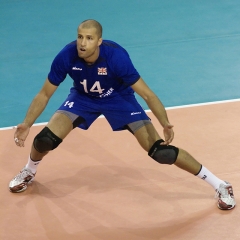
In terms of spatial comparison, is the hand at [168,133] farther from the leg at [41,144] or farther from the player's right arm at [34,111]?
the player's right arm at [34,111]

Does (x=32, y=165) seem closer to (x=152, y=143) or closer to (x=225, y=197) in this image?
(x=152, y=143)

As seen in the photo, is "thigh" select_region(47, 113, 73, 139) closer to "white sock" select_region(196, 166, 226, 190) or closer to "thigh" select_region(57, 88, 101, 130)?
"thigh" select_region(57, 88, 101, 130)

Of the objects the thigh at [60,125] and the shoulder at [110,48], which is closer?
the shoulder at [110,48]

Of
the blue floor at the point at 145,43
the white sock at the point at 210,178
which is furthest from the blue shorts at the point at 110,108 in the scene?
the blue floor at the point at 145,43

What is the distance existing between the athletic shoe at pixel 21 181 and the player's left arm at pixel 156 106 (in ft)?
5.14

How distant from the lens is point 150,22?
→ 10109 mm

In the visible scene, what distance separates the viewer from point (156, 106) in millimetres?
4934

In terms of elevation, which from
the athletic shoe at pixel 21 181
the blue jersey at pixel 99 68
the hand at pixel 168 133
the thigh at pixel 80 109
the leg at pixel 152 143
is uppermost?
the blue jersey at pixel 99 68

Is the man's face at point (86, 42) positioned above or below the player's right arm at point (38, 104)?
above

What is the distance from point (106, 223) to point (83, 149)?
4.87ft

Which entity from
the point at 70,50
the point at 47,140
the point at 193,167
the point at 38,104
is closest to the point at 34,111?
the point at 38,104

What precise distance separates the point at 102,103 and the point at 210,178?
1.34m

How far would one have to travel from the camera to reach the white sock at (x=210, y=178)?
208 inches

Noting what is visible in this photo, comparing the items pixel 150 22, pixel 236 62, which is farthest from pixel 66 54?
pixel 150 22
